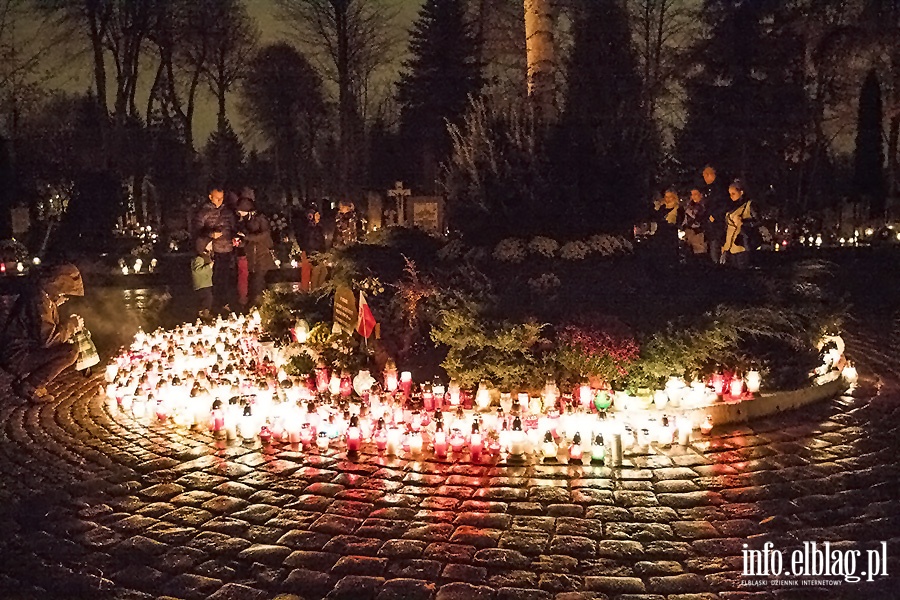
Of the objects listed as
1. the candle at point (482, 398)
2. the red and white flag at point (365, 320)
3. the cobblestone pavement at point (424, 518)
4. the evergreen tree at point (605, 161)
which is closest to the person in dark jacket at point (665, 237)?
the evergreen tree at point (605, 161)

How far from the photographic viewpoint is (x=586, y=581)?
4988mm

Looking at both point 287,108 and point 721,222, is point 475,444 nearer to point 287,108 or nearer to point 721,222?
point 721,222

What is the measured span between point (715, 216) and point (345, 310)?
7.35 metres

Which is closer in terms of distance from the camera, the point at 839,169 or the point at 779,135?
the point at 779,135

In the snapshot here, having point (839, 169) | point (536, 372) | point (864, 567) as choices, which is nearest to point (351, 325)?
point (536, 372)

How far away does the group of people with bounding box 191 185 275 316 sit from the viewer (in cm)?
1421

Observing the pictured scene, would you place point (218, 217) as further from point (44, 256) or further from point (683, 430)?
point (44, 256)

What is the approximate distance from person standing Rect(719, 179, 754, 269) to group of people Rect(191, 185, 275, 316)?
8259 mm

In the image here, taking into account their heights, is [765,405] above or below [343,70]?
below

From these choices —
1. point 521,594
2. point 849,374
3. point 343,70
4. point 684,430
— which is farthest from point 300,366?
point 343,70

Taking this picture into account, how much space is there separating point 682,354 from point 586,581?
14.2 feet

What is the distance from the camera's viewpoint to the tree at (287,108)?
45.8 metres

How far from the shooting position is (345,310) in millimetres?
9766

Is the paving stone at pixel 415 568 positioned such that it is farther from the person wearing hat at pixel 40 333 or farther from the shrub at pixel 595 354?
the person wearing hat at pixel 40 333
